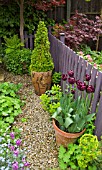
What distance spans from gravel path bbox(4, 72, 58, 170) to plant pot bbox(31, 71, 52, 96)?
0.18 m

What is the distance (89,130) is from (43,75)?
1.41 m

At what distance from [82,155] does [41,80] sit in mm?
1712

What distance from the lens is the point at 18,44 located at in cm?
434

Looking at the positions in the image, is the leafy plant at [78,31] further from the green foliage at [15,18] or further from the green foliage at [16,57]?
the green foliage at [16,57]

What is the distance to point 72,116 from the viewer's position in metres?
2.19

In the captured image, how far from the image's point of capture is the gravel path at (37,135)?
2234 mm

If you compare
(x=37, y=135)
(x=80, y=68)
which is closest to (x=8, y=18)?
(x=80, y=68)

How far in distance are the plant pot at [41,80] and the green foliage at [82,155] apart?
1.44m

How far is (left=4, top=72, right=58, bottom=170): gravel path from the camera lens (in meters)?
2.23

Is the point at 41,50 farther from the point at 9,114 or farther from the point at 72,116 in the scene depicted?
the point at 72,116

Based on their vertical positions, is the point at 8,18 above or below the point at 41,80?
above

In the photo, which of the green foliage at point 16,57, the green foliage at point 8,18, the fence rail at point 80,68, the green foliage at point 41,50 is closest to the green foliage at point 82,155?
the fence rail at point 80,68

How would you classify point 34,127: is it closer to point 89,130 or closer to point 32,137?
point 32,137

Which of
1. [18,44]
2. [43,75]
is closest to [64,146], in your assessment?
[43,75]
